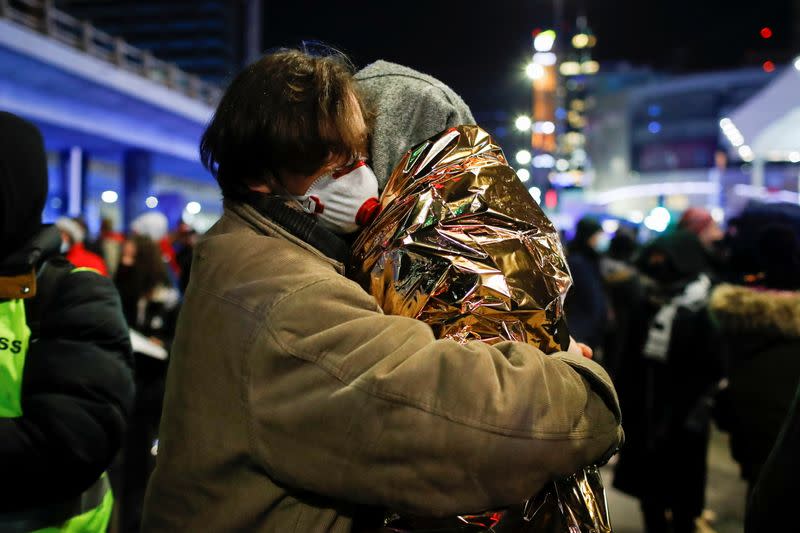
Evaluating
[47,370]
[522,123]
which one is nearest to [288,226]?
[47,370]

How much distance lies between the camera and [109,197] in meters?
42.9

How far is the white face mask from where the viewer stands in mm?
1437

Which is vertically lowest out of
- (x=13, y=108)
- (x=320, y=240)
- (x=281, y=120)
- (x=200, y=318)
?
(x=13, y=108)

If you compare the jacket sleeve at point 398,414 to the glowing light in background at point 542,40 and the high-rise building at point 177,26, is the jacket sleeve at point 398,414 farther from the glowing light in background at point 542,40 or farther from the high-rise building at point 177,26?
the high-rise building at point 177,26

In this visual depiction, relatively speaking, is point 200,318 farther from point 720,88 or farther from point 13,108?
A: point 720,88

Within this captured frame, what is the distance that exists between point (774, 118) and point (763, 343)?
4.95 meters

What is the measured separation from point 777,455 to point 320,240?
42.0 inches

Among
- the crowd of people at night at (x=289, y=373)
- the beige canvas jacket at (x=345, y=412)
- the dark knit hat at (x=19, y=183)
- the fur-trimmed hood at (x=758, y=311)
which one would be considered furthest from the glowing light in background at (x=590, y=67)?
the beige canvas jacket at (x=345, y=412)

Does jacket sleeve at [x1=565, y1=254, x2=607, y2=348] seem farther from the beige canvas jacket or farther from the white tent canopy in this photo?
the beige canvas jacket

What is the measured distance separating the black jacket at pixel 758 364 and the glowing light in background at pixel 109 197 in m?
44.1

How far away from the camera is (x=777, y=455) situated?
137 centimetres

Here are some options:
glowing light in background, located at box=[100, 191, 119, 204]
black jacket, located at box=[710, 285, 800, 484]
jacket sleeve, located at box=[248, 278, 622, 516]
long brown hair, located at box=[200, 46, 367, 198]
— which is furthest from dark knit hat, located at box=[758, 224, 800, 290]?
glowing light in background, located at box=[100, 191, 119, 204]

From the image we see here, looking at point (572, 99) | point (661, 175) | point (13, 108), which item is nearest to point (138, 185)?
point (13, 108)

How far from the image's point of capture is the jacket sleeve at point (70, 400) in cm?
186
